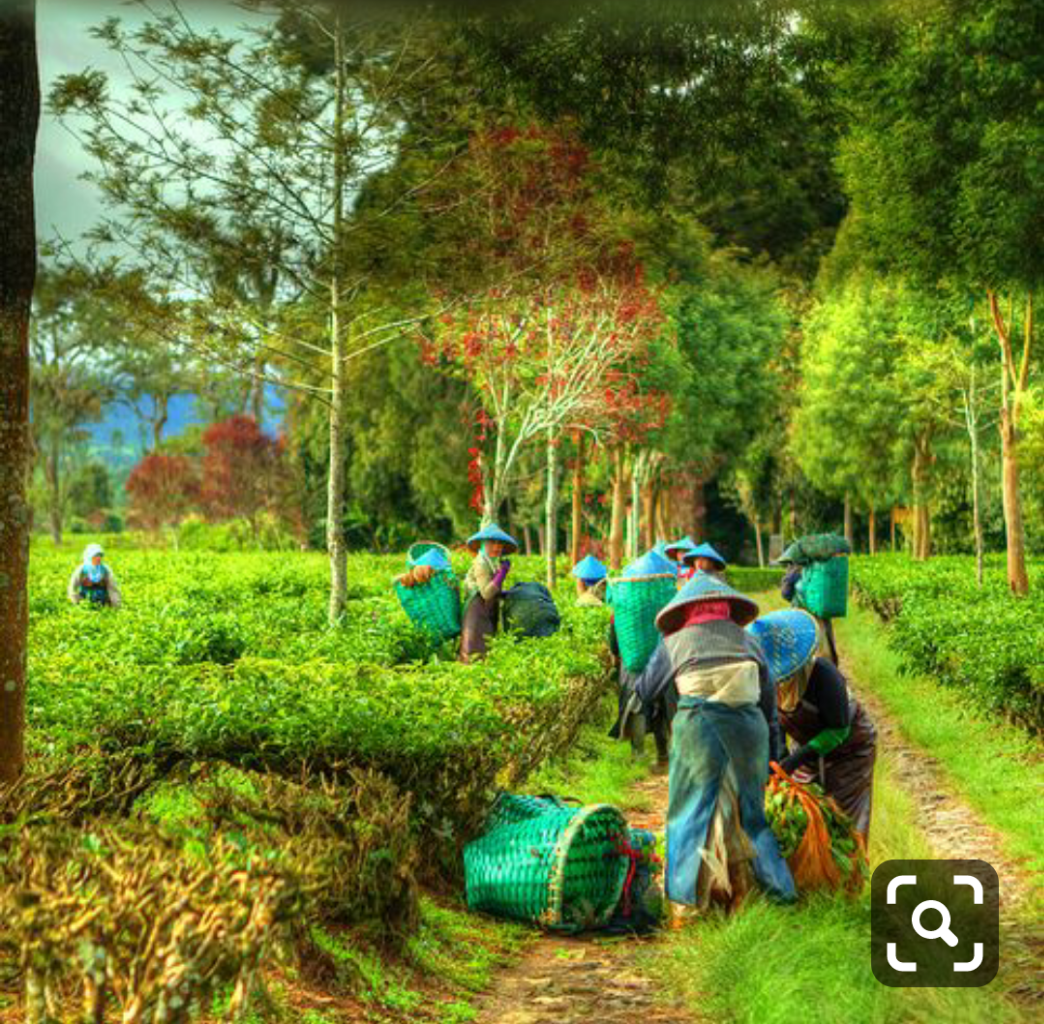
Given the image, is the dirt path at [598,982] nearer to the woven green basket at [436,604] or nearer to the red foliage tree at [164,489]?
the woven green basket at [436,604]

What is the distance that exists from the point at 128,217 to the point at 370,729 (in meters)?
8.47

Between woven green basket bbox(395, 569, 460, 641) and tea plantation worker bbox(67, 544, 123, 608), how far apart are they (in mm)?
6927

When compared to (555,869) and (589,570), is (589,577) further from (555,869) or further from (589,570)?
(555,869)

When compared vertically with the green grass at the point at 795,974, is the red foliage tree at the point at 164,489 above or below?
above

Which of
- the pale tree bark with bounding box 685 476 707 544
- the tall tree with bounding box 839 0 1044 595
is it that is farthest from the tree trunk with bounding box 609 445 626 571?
the tall tree with bounding box 839 0 1044 595

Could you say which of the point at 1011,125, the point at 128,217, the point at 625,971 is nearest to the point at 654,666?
the point at 625,971

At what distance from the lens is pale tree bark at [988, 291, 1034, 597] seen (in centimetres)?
2523

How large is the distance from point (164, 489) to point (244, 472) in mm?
5101

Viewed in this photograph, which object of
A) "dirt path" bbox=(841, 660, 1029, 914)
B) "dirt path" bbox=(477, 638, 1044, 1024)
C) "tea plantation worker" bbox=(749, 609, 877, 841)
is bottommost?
"dirt path" bbox=(841, 660, 1029, 914)

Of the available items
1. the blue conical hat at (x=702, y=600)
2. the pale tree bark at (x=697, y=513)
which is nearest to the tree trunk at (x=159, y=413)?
the pale tree bark at (x=697, y=513)

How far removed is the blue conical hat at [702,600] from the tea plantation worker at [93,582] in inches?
472

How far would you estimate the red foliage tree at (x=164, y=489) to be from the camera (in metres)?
57.9

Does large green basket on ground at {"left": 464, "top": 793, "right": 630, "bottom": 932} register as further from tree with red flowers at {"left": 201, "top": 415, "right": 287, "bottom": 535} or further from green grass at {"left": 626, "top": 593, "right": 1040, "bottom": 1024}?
tree with red flowers at {"left": 201, "top": 415, "right": 287, "bottom": 535}

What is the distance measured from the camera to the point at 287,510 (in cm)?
5466
